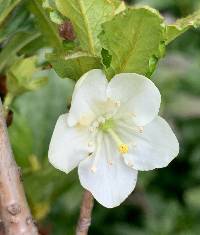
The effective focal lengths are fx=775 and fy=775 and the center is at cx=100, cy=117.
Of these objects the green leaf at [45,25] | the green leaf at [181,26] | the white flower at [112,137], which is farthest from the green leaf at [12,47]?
the green leaf at [181,26]

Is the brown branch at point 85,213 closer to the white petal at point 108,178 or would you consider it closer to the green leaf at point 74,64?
the white petal at point 108,178

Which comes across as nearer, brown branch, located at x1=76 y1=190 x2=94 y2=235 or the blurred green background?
brown branch, located at x1=76 y1=190 x2=94 y2=235

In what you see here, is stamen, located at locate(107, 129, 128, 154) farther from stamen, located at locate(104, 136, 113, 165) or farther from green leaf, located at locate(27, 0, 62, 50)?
green leaf, located at locate(27, 0, 62, 50)

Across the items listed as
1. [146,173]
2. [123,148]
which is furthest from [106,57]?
[146,173]

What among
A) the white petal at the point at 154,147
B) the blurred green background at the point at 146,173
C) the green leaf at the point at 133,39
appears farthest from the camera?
the blurred green background at the point at 146,173

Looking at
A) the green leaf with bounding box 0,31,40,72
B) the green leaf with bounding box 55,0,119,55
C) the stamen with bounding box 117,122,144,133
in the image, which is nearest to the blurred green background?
the green leaf with bounding box 0,31,40,72

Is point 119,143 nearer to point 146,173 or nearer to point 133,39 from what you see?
point 133,39

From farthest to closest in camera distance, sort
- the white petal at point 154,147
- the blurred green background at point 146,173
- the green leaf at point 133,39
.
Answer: the blurred green background at point 146,173 < the white petal at point 154,147 < the green leaf at point 133,39
